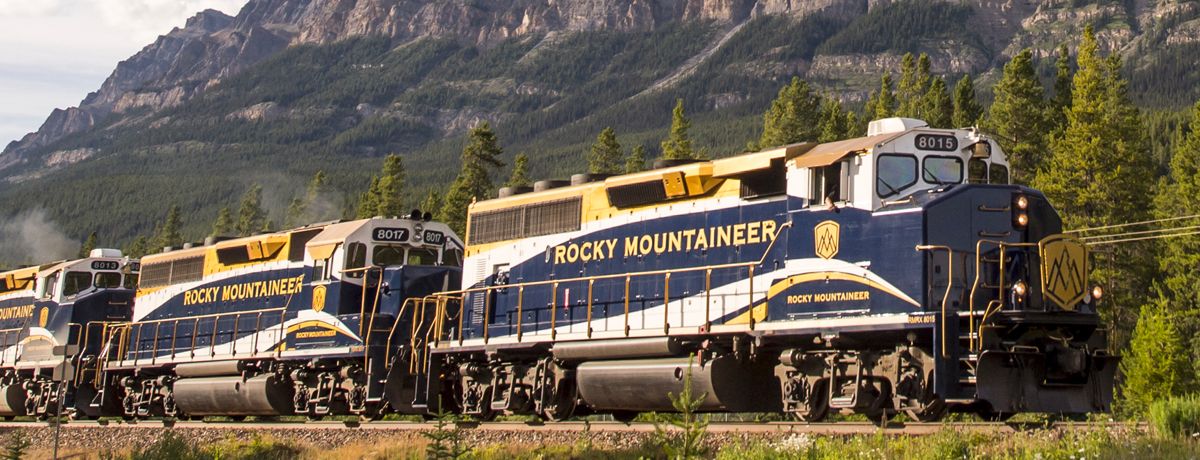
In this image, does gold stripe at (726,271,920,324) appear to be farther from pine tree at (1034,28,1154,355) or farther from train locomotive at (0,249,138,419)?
pine tree at (1034,28,1154,355)

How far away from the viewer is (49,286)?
1249 inches

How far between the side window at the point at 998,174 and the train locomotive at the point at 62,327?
2231 cm

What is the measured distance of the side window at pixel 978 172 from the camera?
639 inches

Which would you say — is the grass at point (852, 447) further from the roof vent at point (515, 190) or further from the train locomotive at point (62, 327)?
the train locomotive at point (62, 327)

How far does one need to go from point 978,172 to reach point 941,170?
72 centimetres

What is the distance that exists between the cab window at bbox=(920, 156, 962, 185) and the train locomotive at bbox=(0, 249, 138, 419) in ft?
71.8

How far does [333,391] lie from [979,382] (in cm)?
1354

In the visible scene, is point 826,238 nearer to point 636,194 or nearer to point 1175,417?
point 636,194

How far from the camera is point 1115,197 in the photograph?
44.6 meters

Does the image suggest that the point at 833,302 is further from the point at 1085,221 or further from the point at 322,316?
the point at 1085,221

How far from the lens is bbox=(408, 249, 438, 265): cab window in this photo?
78.7ft

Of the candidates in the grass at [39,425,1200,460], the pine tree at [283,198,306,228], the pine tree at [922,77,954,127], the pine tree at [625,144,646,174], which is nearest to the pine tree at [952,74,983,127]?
the pine tree at [922,77,954,127]

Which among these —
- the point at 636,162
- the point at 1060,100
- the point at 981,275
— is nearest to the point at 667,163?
the point at 981,275

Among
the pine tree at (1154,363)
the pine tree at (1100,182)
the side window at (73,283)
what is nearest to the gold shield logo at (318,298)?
the side window at (73,283)
